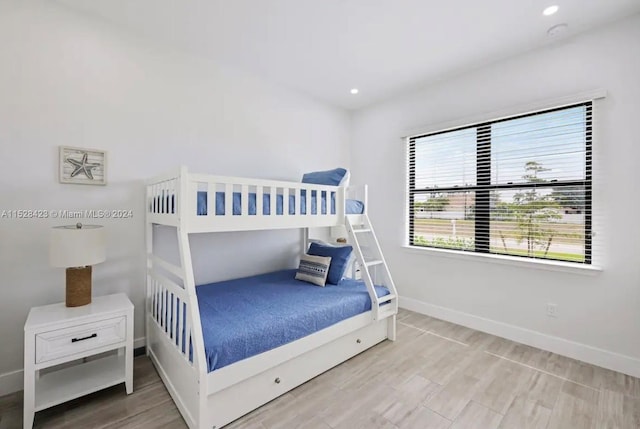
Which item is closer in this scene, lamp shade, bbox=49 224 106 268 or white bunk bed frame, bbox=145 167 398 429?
white bunk bed frame, bbox=145 167 398 429

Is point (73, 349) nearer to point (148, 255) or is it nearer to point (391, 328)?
point (148, 255)

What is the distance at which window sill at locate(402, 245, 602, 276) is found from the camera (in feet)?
7.78

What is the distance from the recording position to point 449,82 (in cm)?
319

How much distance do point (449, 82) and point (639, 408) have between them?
3.01 metres

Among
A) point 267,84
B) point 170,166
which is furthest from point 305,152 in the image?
point 170,166

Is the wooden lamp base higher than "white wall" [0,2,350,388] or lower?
lower

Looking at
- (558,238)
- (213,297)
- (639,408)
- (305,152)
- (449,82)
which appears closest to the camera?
(639,408)

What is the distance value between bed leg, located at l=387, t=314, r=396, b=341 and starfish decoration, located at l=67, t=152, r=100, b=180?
2.73 meters

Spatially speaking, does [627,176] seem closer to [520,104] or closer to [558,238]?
[558,238]

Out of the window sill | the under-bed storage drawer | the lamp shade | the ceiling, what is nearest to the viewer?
the under-bed storage drawer

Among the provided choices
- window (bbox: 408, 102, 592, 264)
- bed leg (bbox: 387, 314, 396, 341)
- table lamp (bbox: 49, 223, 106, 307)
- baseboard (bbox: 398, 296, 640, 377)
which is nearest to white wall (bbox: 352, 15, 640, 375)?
baseboard (bbox: 398, 296, 640, 377)

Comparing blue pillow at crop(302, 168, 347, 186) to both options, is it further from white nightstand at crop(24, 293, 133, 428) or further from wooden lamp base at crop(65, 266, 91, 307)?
wooden lamp base at crop(65, 266, 91, 307)

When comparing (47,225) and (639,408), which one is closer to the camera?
(639,408)

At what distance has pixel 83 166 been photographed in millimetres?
2180
